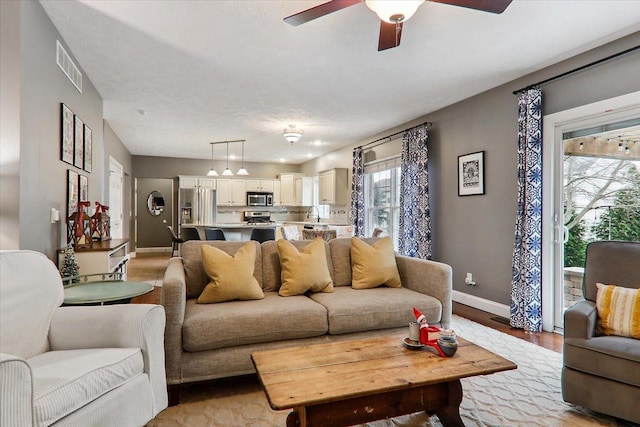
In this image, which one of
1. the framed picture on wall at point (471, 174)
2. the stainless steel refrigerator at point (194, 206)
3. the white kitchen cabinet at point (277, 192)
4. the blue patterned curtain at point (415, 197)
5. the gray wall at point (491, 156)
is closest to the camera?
the gray wall at point (491, 156)

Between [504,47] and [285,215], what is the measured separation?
8.18 meters

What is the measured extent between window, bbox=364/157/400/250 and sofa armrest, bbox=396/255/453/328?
3.03 metres

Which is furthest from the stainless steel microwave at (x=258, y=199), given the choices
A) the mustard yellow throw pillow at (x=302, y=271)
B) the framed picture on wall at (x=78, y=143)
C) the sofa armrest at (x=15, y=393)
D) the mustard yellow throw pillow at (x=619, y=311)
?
the sofa armrest at (x=15, y=393)

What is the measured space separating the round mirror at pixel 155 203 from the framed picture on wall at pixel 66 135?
22.5 ft

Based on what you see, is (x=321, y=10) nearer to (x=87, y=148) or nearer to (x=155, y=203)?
(x=87, y=148)

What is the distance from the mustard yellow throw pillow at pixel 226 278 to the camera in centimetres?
254

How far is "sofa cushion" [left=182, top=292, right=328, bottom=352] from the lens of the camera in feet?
7.11

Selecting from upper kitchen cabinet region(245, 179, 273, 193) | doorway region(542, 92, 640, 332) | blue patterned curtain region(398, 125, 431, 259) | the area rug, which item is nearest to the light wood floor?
doorway region(542, 92, 640, 332)

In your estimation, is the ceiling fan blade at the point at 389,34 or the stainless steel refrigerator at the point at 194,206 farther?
the stainless steel refrigerator at the point at 194,206

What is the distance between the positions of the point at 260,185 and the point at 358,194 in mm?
3941

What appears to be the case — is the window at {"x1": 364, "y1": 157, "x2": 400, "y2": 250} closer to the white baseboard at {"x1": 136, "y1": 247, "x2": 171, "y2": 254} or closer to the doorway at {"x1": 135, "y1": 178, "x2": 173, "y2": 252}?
the doorway at {"x1": 135, "y1": 178, "x2": 173, "y2": 252}

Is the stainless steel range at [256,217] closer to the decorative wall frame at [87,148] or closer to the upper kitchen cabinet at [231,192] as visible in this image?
the upper kitchen cabinet at [231,192]

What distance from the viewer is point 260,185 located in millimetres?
10078

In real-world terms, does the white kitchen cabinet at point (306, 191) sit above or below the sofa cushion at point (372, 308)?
above
